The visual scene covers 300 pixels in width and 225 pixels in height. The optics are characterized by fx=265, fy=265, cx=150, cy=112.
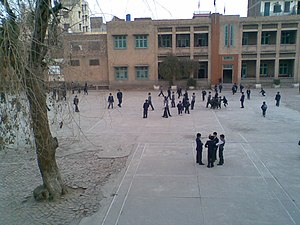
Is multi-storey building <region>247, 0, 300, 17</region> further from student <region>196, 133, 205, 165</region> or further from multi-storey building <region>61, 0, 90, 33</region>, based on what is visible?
multi-storey building <region>61, 0, 90, 33</region>

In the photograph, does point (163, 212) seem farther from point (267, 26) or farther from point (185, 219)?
point (267, 26)

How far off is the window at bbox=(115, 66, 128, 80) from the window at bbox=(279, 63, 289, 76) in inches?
936

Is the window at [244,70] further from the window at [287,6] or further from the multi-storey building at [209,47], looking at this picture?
the window at [287,6]

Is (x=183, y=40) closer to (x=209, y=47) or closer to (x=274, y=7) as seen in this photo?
(x=209, y=47)

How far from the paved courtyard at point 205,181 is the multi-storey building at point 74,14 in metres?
4.40

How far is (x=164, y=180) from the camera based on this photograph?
8016mm

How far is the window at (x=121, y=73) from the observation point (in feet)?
134

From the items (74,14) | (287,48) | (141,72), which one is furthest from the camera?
(141,72)

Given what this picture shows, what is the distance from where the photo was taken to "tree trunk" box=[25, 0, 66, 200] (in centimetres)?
543

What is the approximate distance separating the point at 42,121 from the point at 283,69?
1660 inches

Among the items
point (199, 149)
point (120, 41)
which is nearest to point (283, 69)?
point (120, 41)

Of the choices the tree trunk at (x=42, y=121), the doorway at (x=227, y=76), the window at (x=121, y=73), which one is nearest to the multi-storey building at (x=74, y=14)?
the tree trunk at (x=42, y=121)

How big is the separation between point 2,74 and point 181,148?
27.2ft

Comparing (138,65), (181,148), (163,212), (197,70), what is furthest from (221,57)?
(163,212)
